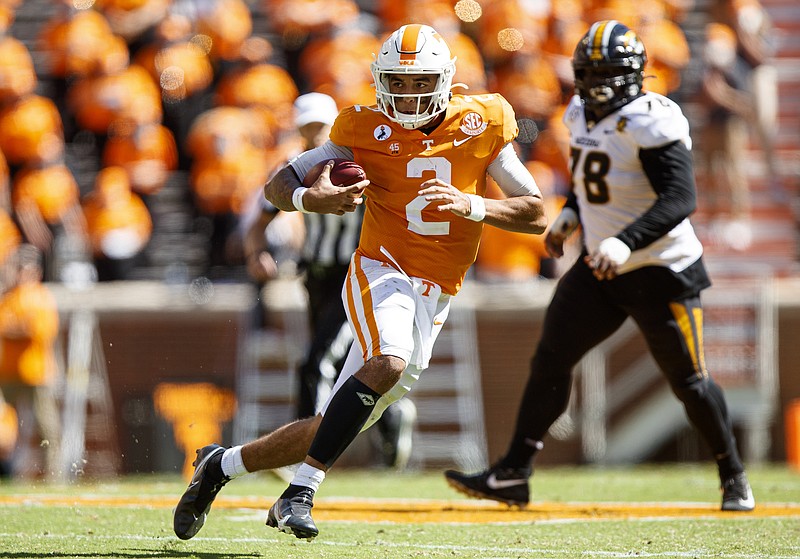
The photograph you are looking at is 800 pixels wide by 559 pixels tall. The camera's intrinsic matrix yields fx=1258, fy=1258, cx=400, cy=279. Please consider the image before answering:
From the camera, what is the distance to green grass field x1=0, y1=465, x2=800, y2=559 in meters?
4.36

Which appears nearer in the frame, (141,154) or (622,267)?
(622,267)

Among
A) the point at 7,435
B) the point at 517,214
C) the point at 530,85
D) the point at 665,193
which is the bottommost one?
the point at 7,435

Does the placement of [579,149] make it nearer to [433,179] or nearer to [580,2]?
[433,179]

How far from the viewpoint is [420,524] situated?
514 cm

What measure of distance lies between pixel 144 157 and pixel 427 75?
734 cm

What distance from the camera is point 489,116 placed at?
15.0ft

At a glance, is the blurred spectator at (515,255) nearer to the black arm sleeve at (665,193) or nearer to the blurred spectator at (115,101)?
the blurred spectator at (115,101)

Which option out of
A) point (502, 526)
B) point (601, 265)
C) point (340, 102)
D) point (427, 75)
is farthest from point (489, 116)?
point (340, 102)

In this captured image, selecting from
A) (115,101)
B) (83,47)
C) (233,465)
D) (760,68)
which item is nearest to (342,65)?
(115,101)

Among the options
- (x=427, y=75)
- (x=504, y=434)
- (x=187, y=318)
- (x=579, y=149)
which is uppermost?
(x=427, y=75)

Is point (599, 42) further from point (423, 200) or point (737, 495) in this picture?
point (737, 495)

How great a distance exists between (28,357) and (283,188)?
5815 mm

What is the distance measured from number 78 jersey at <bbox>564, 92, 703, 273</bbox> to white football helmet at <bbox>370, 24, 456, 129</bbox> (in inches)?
46.9

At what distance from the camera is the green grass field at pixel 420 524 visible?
14.3ft
